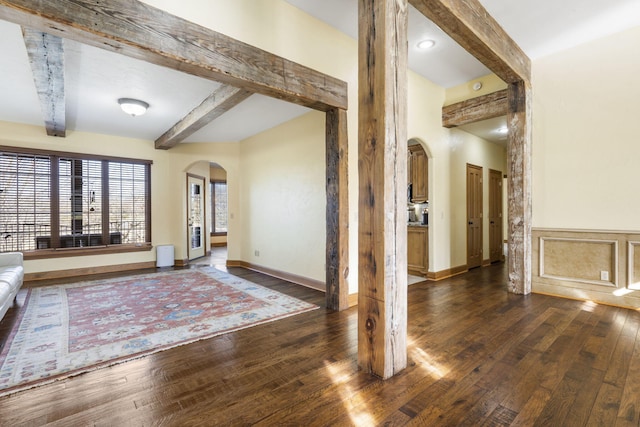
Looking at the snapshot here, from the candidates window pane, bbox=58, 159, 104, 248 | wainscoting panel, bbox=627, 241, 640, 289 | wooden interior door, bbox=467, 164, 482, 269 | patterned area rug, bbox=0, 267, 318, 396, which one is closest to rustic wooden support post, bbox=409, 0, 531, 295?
wainscoting panel, bbox=627, 241, 640, 289

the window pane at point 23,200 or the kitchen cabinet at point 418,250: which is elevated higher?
the window pane at point 23,200

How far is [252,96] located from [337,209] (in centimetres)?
200

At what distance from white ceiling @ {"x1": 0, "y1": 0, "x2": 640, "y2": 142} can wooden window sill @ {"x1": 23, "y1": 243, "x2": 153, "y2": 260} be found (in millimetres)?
2310

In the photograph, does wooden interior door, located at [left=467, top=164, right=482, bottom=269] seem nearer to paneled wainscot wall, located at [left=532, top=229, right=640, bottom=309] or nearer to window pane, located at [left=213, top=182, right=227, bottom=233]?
paneled wainscot wall, located at [left=532, top=229, right=640, bottom=309]

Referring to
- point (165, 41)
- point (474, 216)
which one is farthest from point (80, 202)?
point (474, 216)

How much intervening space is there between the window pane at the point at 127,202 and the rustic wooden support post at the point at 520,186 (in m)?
7.01

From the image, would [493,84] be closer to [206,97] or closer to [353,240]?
[353,240]

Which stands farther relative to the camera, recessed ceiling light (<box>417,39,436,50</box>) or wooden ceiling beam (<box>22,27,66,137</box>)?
recessed ceiling light (<box>417,39,436,50</box>)

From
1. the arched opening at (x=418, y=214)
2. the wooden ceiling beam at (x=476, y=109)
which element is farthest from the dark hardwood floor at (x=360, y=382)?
the wooden ceiling beam at (x=476, y=109)

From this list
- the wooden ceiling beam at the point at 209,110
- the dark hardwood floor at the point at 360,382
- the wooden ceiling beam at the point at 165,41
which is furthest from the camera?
the wooden ceiling beam at the point at 209,110

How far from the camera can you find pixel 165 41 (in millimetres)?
2166

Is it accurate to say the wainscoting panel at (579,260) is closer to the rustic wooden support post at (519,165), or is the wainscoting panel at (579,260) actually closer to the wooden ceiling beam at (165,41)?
the rustic wooden support post at (519,165)

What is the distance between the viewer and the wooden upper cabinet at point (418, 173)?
5.75 m

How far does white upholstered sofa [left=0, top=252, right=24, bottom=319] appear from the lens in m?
2.99
